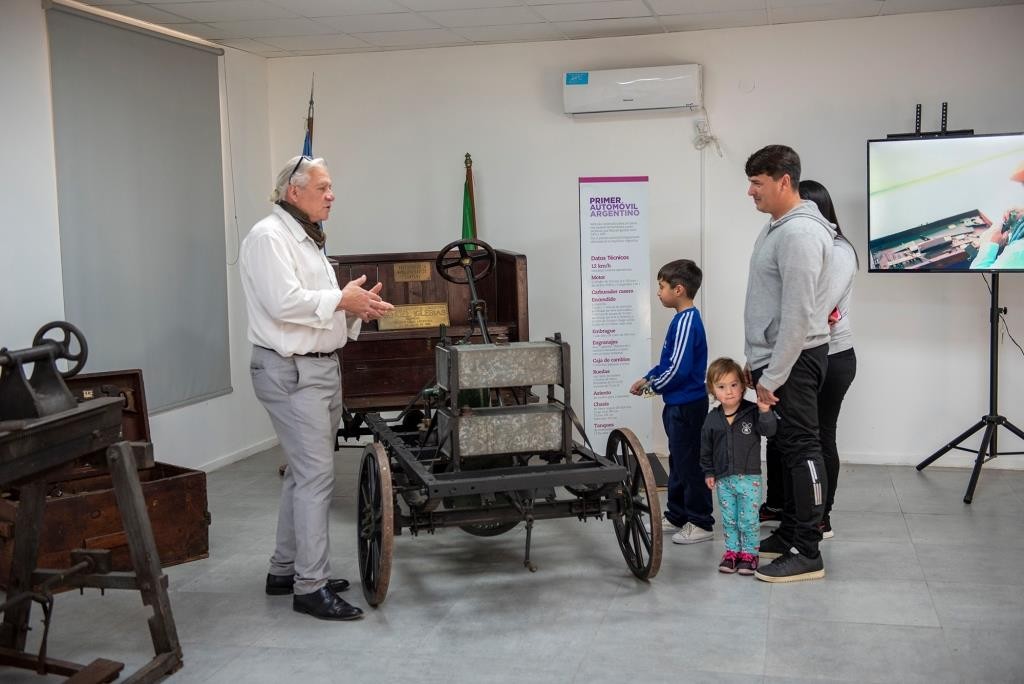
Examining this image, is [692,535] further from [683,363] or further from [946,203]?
[946,203]

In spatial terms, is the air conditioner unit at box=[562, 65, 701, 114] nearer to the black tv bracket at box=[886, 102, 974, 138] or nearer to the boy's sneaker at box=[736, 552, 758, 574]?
the black tv bracket at box=[886, 102, 974, 138]

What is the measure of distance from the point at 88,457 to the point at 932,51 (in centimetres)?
510

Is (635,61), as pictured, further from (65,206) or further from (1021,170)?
(65,206)

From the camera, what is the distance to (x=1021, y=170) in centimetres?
550

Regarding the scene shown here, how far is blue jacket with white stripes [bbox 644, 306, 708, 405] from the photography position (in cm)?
462

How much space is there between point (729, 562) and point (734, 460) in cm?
43

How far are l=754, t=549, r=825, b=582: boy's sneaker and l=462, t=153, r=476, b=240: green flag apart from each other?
3187 millimetres

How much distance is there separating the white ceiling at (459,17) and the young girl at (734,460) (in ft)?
7.99

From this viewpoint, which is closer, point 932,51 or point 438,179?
point 932,51

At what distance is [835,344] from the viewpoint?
4367 millimetres

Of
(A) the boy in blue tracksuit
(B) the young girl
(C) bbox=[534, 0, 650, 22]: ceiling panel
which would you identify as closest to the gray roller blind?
(C) bbox=[534, 0, 650, 22]: ceiling panel

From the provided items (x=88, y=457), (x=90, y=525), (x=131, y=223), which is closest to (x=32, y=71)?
(x=131, y=223)

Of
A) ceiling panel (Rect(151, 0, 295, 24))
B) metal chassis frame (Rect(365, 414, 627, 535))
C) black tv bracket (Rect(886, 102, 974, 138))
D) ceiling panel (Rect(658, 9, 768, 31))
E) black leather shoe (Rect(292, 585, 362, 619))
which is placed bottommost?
black leather shoe (Rect(292, 585, 362, 619))

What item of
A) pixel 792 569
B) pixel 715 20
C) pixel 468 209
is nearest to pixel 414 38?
pixel 468 209
